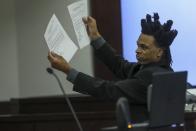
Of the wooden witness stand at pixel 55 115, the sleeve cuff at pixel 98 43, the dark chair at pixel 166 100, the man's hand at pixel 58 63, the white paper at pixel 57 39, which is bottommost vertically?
the wooden witness stand at pixel 55 115

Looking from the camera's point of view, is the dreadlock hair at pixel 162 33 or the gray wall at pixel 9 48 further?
the gray wall at pixel 9 48

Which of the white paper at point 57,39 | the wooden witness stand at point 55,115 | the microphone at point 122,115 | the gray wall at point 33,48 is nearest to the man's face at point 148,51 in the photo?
the white paper at point 57,39

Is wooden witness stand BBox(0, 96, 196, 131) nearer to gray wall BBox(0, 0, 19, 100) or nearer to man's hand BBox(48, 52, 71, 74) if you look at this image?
gray wall BBox(0, 0, 19, 100)

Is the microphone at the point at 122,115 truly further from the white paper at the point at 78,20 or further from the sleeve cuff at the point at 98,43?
the sleeve cuff at the point at 98,43

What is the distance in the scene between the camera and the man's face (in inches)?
95.0

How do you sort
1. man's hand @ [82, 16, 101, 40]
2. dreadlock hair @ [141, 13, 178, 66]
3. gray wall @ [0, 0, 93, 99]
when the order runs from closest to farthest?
dreadlock hair @ [141, 13, 178, 66] → man's hand @ [82, 16, 101, 40] → gray wall @ [0, 0, 93, 99]

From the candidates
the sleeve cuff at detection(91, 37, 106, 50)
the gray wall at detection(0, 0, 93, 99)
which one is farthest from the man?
the gray wall at detection(0, 0, 93, 99)

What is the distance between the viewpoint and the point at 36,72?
4156 millimetres

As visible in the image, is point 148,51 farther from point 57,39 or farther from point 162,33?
point 57,39

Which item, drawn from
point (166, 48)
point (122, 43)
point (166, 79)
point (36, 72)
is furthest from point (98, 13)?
point (166, 79)

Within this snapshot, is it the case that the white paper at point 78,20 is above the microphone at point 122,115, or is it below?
above

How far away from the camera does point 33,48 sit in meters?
4.16

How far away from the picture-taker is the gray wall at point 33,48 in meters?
4.01

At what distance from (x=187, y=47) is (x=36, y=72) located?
1279 millimetres
